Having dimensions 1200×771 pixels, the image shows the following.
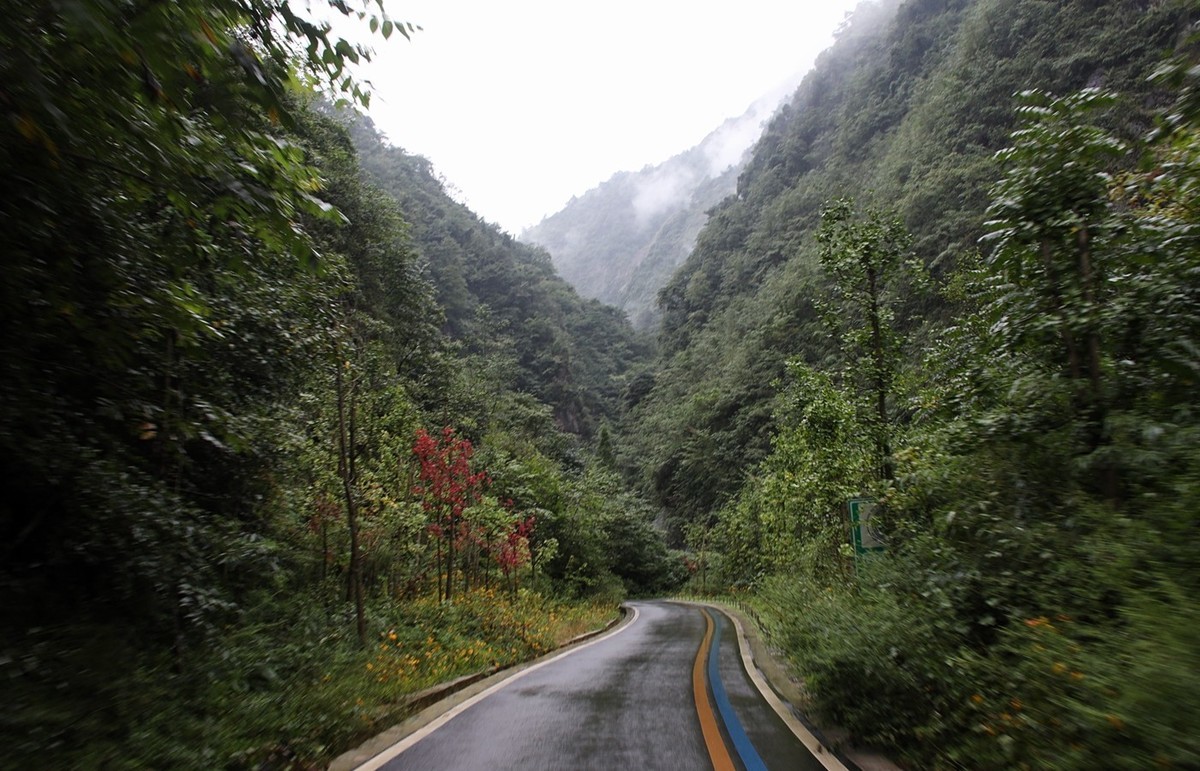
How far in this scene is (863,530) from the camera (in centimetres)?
826

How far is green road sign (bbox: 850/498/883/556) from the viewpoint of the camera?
26.3 feet


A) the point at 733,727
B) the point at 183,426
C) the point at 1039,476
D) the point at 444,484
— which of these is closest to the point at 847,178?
the point at 444,484

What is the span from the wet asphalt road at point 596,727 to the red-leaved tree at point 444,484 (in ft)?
13.6

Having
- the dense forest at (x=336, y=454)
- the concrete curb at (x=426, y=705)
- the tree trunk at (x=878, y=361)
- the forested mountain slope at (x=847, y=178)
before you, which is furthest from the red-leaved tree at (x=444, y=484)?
the forested mountain slope at (x=847, y=178)

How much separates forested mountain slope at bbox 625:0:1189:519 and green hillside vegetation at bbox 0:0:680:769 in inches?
512

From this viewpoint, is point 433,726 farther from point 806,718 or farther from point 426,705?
point 806,718

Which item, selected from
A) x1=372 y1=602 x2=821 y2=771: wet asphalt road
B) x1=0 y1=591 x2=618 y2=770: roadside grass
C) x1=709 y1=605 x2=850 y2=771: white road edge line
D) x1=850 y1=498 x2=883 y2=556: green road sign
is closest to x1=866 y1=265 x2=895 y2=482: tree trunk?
x1=850 y1=498 x2=883 y2=556: green road sign

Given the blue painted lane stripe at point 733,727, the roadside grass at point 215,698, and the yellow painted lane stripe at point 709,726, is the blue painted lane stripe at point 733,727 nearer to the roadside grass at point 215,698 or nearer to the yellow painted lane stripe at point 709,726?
the yellow painted lane stripe at point 709,726

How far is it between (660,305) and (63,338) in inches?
3569

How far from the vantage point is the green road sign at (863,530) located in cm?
801

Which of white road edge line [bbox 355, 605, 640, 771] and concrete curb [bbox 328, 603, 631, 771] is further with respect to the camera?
concrete curb [bbox 328, 603, 631, 771]

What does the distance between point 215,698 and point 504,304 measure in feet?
228

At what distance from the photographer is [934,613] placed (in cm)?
491

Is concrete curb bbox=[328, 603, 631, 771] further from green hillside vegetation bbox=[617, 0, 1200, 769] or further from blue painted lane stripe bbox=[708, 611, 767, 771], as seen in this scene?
green hillside vegetation bbox=[617, 0, 1200, 769]
